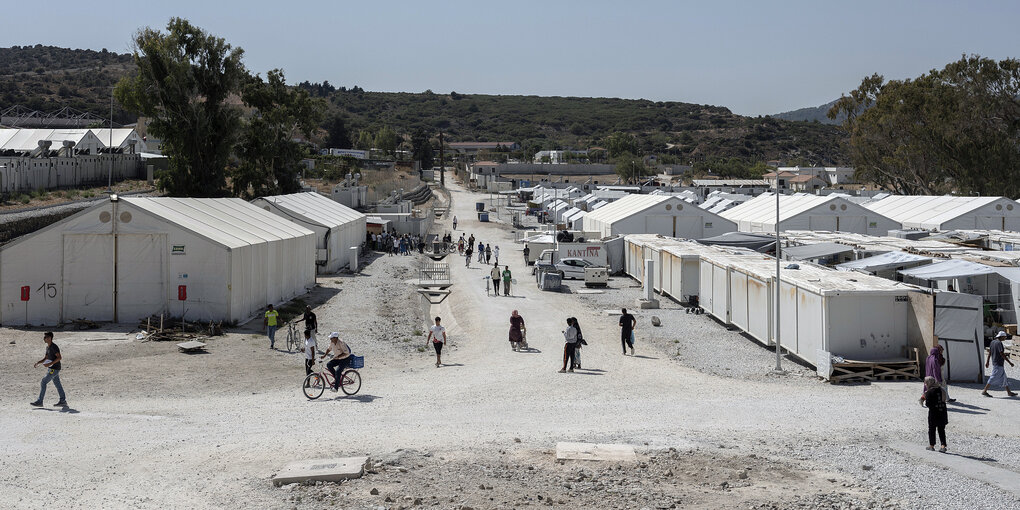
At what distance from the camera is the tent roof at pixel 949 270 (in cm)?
2459

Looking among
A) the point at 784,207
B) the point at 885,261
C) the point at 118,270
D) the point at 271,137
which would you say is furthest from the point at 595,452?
the point at 271,137

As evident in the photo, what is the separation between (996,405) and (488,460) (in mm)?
10240

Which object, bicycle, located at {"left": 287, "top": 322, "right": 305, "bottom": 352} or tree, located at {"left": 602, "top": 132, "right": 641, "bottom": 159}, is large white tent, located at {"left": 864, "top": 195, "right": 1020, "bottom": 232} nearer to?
bicycle, located at {"left": 287, "top": 322, "right": 305, "bottom": 352}

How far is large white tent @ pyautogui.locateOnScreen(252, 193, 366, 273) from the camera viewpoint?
38719 mm

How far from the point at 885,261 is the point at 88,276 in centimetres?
2414

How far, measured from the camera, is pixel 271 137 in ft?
185

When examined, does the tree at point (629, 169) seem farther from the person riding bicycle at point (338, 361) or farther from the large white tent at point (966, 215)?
the person riding bicycle at point (338, 361)

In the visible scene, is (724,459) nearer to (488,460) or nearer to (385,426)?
(488,460)

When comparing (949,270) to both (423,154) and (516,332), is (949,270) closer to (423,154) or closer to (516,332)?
(516,332)

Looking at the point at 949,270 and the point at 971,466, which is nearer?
the point at 971,466

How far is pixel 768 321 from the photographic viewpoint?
2206 centimetres

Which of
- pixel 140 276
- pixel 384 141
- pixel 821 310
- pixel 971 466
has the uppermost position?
pixel 384 141

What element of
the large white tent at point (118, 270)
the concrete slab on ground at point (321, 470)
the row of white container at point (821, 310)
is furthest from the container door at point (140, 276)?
the row of white container at point (821, 310)

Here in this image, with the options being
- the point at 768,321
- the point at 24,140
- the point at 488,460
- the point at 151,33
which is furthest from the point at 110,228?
A: the point at 24,140
